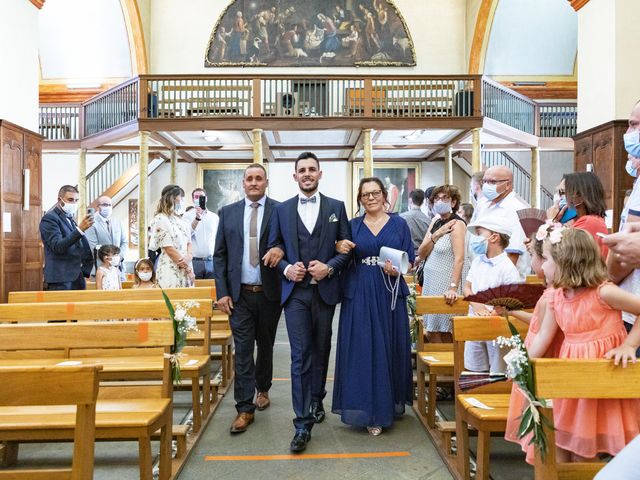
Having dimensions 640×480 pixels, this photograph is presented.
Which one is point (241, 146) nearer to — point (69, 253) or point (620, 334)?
point (69, 253)

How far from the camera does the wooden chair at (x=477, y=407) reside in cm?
259

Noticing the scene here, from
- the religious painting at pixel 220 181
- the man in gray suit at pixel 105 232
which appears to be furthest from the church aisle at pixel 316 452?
the religious painting at pixel 220 181

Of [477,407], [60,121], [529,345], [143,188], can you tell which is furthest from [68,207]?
[60,121]

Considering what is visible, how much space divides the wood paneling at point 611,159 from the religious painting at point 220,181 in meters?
11.8

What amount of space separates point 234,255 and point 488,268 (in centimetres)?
168

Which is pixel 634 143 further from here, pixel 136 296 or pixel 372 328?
pixel 136 296

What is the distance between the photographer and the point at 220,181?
Result: 1761 cm

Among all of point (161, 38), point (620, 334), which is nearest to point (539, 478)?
point (620, 334)

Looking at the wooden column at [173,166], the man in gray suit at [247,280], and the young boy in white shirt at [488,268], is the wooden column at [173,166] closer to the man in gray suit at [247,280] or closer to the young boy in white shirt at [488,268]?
the man in gray suit at [247,280]

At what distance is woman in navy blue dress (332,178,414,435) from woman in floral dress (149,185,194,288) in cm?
205

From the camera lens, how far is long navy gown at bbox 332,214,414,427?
3.56 meters

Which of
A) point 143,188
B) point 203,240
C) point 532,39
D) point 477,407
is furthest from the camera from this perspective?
point 532,39

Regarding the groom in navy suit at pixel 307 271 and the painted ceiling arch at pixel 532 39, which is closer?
the groom in navy suit at pixel 307 271

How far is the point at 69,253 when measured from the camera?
5.51m
